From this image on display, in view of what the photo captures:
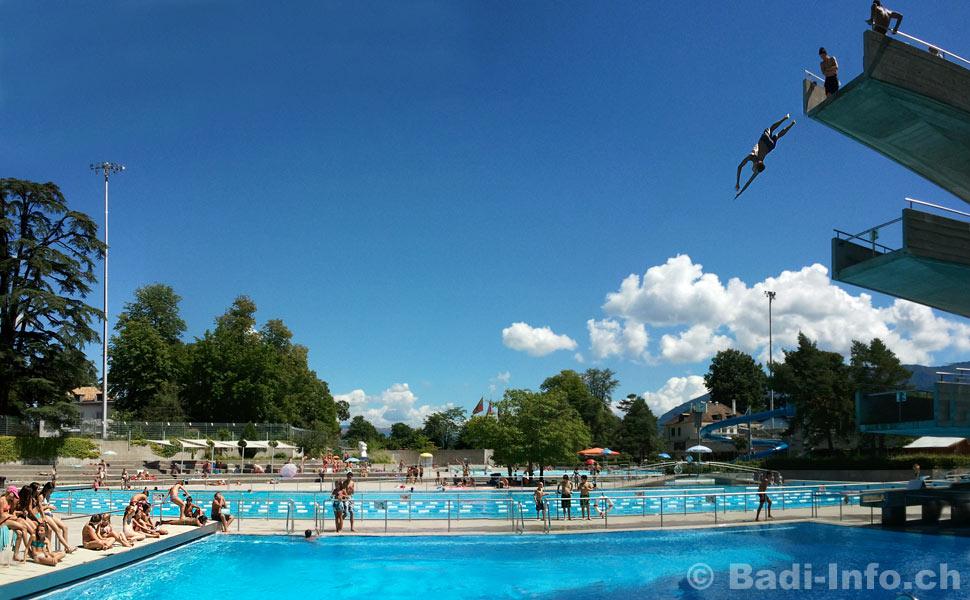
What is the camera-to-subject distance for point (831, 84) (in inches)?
646

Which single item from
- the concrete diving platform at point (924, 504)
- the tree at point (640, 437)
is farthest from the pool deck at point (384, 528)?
the tree at point (640, 437)

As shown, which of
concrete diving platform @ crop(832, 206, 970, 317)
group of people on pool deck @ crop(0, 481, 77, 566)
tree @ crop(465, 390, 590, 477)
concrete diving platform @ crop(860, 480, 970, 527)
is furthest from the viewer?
tree @ crop(465, 390, 590, 477)

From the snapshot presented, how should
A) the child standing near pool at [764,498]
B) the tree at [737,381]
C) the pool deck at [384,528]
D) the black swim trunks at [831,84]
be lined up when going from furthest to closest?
the tree at [737,381] → the child standing near pool at [764,498] → the black swim trunks at [831,84] → the pool deck at [384,528]

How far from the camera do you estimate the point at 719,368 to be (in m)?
98.0

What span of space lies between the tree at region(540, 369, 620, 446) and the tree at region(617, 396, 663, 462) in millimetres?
2648

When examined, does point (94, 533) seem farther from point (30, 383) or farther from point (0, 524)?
point (30, 383)

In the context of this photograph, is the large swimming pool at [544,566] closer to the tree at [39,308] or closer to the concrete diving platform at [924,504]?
the concrete diving platform at [924,504]

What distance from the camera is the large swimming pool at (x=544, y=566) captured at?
13742mm

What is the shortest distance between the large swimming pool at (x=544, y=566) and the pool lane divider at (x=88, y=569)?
0.62 feet

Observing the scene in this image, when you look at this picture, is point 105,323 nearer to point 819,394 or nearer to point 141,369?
point 141,369

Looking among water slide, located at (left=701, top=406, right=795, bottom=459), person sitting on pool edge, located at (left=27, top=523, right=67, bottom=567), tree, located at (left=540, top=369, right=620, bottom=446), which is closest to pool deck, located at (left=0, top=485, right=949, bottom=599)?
person sitting on pool edge, located at (left=27, top=523, right=67, bottom=567)

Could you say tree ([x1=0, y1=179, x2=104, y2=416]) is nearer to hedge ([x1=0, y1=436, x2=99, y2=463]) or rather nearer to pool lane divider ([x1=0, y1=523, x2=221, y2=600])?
hedge ([x1=0, y1=436, x2=99, y2=463])

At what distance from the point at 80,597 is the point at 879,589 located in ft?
48.1

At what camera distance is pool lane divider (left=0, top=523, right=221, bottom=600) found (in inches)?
451
